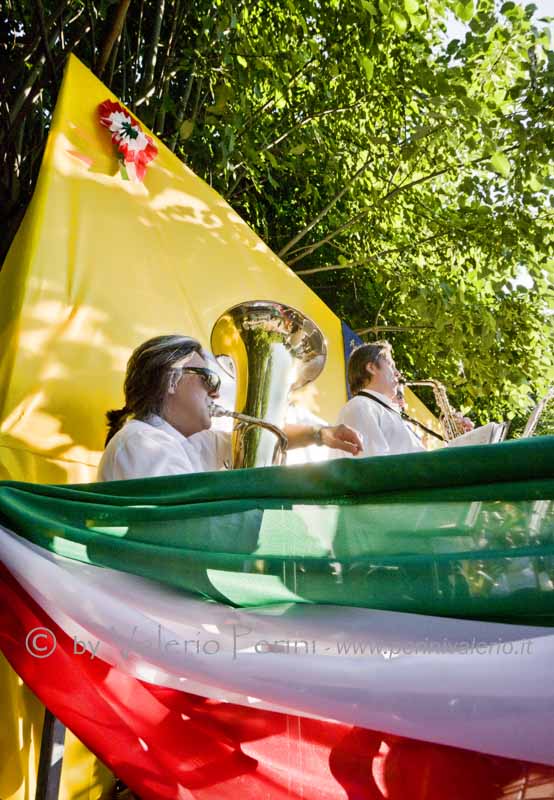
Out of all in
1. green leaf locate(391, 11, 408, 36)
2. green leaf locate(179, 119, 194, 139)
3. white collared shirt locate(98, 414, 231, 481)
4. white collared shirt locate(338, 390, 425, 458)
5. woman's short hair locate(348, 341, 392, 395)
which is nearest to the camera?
white collared shirt locate(98, 414, 231, 481)

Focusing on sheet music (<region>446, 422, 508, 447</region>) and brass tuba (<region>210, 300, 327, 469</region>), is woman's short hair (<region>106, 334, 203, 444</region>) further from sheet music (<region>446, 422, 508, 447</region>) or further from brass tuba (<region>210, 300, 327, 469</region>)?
sheet music (<region>446, 422, 508, 447</region>)

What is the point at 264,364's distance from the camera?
3.20m

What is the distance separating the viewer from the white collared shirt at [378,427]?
368 centimetres

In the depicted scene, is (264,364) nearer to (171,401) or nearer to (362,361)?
(171,401)

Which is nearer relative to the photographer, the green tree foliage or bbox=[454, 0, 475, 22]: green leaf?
bbox=[454, 0, 475, 22]: green leaf

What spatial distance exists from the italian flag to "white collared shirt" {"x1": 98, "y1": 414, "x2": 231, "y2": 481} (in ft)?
2.12

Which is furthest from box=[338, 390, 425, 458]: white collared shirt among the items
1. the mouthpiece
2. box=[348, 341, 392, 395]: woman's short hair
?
the mouthpiece

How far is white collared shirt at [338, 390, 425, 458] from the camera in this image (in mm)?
3682

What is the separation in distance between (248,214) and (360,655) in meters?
6.89

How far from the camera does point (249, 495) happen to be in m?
1.53

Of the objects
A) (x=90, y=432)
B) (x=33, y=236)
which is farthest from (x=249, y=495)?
(x=33, y=236)

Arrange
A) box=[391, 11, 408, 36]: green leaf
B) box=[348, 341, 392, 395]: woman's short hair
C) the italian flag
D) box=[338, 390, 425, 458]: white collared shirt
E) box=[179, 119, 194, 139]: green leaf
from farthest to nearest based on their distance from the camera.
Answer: box=[179, 119, 194, 139]: green leaf, box=[391, 11, 408, 36]: green leaf, box=[348, 341, 392, 395]: woman's short hair, box=[338, 390, 425, 458]: white collared shirt, the italian flag

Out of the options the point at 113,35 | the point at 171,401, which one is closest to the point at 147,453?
the point at 171,401

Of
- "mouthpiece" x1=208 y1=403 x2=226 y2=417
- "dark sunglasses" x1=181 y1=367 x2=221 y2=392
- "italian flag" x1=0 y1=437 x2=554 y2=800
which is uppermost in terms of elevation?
"dark sunglasses" x1=181 y1=367 x2=221 y2=392
